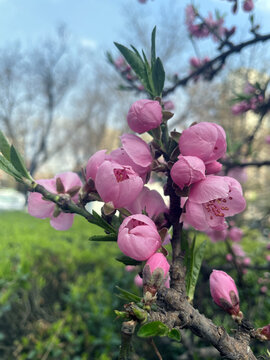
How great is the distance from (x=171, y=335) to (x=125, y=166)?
0.30m

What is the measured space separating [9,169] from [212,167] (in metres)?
0.42

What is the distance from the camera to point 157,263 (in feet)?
1.76

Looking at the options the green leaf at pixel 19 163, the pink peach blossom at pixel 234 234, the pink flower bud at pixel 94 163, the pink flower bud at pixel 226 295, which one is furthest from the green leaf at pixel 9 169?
the pink peach blossom at pixel 234 234

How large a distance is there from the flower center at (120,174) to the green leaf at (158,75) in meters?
0.20

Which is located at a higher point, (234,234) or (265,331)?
(265,331)

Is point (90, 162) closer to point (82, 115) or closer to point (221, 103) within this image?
point (221, 103)

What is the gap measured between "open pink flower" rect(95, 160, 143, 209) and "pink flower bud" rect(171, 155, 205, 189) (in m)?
0.07

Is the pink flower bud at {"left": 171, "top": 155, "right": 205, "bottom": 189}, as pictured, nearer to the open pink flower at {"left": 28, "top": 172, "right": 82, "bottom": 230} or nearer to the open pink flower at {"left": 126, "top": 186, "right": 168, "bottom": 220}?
the open pink flower at {"left": 126, "top": 186, "right": 168, "bottom": 220}

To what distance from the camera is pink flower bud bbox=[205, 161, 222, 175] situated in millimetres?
649

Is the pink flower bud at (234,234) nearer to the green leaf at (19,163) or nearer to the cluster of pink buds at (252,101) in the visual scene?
the cluster of pink buds at (252,101)

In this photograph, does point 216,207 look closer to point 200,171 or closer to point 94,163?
point 200,171

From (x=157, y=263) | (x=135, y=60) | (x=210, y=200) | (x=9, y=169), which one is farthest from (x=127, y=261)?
(x=135, y=60)

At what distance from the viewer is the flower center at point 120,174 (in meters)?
0.61

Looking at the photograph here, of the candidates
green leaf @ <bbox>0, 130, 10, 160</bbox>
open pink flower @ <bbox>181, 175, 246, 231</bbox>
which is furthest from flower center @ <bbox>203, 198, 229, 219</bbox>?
green leaf @ <bbox>0, 130, 10, 160</bbox>
